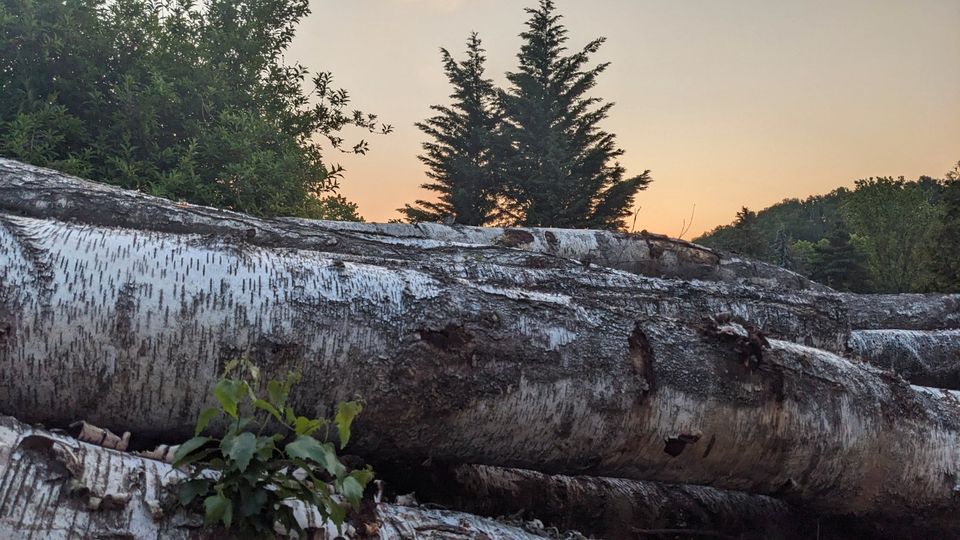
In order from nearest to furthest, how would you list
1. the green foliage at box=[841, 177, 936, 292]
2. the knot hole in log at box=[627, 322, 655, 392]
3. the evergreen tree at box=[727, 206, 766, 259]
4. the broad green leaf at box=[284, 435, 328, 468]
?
the broad green leaf at box=[284, 435, 328, 468] < the knot hole in log at box=[627, 322, 655, 392] < the evergreen tree at box=[727, 206, 766, 259] < the green foliage at box=[841, 177, 936, 292]

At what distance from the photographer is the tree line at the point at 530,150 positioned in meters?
20.7

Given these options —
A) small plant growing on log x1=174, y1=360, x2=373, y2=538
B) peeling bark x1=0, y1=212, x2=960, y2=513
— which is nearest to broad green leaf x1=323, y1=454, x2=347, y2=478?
small plant growing on log x1=174, y1=360, x2=373, y2=538

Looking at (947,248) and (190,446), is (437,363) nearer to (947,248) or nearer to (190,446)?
(190,446)

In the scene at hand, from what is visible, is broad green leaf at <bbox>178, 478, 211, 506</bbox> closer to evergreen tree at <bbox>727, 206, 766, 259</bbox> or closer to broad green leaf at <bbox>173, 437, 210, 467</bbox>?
broad green leaf at <bbox>173, 437, 210, 467</bbox>

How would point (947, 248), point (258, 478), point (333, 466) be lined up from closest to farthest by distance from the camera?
point (333, 466), point (258, 478), point (947, 248)

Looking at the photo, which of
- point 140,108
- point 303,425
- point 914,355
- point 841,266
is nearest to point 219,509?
point 303,425

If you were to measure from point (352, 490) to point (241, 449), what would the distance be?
22 cm

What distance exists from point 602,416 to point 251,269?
1.16 m

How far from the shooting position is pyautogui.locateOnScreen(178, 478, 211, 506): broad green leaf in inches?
53.8

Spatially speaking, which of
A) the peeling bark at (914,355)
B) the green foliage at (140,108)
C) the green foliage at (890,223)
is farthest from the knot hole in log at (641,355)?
the green foliage at (890,223)

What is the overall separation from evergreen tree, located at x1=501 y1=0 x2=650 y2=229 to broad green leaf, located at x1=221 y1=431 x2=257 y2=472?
61.8 ft

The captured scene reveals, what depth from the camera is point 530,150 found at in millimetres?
21250

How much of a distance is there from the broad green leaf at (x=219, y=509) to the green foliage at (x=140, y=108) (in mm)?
5546

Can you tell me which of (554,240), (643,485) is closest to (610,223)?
(554,240)
